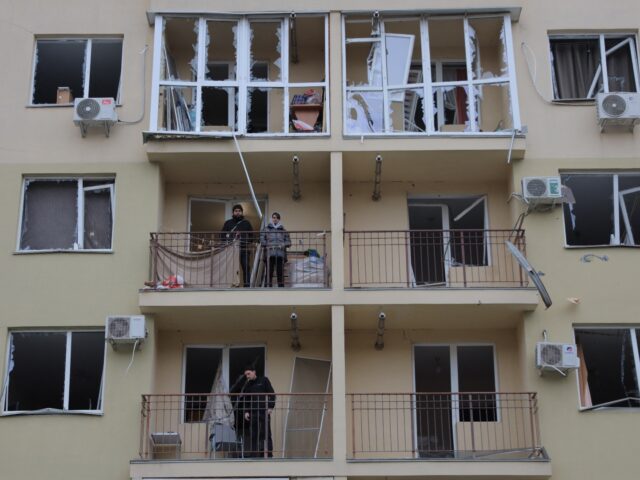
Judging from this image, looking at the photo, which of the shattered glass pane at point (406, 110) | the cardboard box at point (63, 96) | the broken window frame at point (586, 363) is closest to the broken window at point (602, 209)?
the broken window frame at point (586, 363)

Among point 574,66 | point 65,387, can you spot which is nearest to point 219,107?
point 65,387

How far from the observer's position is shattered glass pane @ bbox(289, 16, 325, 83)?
23.0 metres

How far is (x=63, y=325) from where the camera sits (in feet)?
68.1

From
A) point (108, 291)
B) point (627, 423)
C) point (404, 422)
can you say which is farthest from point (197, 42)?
point (627, 423)

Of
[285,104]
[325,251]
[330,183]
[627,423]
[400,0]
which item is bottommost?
[627,423]

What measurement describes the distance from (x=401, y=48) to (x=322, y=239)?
4033 millimetres

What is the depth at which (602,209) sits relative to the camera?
21.8m

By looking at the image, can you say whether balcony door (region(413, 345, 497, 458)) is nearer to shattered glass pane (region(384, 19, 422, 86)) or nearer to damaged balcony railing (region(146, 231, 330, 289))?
damaged balcony railing (region(146, 231, 330, 289))

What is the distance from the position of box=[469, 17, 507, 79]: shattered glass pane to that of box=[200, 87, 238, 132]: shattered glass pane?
4704 millimetres

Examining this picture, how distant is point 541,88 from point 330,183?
14.6 ft

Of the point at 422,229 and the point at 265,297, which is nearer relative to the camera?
the point at 265,297

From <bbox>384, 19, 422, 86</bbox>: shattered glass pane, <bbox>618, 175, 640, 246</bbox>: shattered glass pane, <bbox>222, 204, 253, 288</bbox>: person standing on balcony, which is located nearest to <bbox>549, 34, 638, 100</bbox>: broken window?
<bbox>618, 175, 640, 246</bbox>: shattered glass pane

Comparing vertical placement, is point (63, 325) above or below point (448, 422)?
above

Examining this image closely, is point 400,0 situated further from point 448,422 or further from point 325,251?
point 448,422
